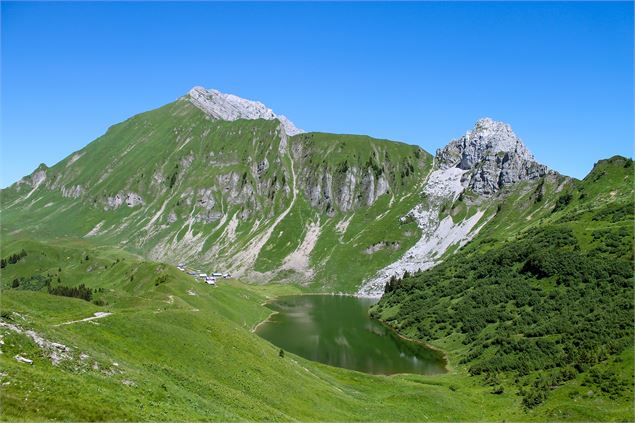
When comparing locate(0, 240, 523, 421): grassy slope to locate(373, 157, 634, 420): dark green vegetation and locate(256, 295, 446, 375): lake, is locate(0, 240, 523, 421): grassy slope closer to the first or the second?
locate(373, 157, 634, 420): dark green vegetation

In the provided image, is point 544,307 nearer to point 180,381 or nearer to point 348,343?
point 348,343

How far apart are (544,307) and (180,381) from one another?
92862 mm

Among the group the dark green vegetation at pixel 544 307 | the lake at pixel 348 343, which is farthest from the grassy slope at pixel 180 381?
the lake at pixel 348 343

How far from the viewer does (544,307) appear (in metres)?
111

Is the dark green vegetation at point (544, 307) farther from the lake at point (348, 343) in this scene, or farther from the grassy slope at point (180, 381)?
the grassy slope at point (180, 381)

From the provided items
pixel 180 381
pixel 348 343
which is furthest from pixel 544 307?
A: pixel 180 381

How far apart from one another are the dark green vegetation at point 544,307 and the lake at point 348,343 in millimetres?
7381

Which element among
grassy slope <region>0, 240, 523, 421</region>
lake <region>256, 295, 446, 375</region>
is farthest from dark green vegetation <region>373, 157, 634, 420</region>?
grassy slope <region>0, 240, 523, 421</region>

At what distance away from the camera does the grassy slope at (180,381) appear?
31.4 m

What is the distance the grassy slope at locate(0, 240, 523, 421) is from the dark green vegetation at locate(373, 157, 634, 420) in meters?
10.7

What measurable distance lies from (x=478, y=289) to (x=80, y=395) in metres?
125

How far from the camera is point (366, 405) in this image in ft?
209

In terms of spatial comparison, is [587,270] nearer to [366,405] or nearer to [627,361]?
[627,361]

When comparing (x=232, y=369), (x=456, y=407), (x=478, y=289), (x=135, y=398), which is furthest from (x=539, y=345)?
(x=135, y=398)
